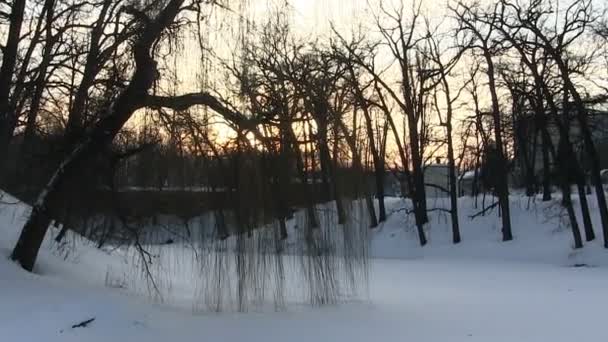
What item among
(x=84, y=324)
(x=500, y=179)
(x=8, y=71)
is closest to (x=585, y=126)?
(x=500, y=179)

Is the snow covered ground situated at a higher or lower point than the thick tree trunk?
lower

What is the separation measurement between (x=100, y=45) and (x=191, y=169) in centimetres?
468

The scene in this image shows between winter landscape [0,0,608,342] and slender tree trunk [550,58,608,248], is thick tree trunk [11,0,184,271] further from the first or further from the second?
slender tree trunk [550,58,608,248]

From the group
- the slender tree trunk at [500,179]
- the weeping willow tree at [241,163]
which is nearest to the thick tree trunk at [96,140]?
the weeping willow tree at [241,163]

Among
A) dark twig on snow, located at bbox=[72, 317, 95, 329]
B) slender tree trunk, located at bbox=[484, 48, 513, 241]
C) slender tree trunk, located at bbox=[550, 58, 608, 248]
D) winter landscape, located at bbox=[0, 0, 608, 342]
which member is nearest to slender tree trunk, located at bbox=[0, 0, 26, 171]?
winter landscape, located at bbox=[0, 0, 608, 342]

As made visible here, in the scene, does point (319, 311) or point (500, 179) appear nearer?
point (319, 311)

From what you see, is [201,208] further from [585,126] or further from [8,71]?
[585,126]

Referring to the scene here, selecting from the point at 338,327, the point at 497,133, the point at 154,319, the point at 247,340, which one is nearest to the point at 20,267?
the point at 154,319

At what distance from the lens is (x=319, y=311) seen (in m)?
11.0

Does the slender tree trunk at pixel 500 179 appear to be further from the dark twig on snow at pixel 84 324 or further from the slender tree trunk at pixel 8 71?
the dark twig on snow at pixel 84 324

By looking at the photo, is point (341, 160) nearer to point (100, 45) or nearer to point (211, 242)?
point (211, 242)

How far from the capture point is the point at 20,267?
444 inches

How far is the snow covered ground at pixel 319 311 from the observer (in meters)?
9.15

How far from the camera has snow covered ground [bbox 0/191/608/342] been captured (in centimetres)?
915
